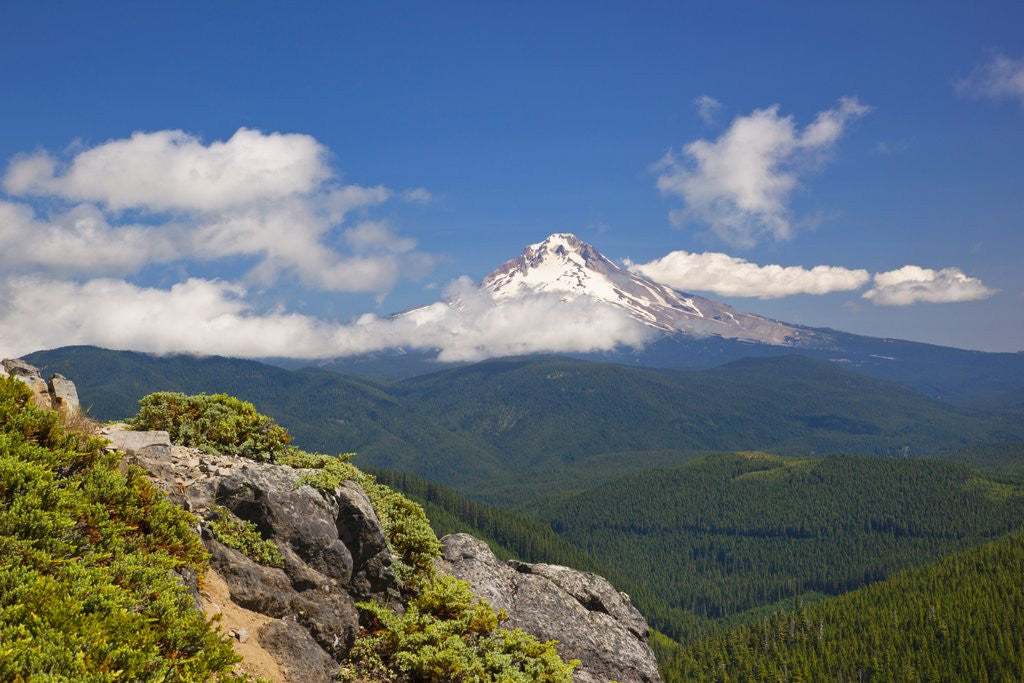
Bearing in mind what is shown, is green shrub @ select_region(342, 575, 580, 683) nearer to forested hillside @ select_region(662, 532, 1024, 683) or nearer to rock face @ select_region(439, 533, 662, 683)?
rock face @ select_region(439, 533, 662, 683)

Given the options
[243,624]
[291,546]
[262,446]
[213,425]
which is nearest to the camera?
[243,624]

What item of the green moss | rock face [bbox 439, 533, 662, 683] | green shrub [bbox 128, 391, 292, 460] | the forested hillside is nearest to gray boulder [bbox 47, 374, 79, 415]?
green shrub [bbox 128, 391, 292, 460]

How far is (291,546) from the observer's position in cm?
1694

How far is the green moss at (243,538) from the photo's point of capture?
1573 centimetres

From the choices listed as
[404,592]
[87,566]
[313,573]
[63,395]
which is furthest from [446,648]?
[63,395]

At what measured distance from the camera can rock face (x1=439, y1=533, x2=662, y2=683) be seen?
846 inches

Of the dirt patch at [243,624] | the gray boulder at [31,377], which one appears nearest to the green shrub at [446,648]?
the dirt patch at [243,624]

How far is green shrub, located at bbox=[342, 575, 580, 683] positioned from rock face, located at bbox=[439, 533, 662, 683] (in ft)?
11.4

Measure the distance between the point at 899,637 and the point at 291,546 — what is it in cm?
18559

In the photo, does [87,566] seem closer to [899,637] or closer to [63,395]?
[63,395]

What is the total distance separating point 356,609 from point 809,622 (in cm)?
19130

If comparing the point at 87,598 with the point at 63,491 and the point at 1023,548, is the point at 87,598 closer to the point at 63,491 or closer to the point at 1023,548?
the point at 63,491

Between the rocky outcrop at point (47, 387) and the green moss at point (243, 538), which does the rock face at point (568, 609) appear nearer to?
the green moss at point (243, 538)

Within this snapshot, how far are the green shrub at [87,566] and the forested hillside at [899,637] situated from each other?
149 meters
